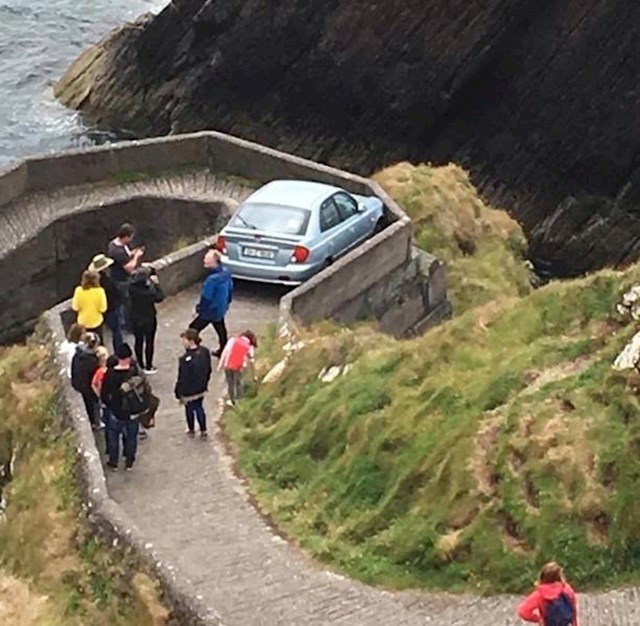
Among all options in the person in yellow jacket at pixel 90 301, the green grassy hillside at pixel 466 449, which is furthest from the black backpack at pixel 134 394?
the person in yellow jacket at pixel 90 301

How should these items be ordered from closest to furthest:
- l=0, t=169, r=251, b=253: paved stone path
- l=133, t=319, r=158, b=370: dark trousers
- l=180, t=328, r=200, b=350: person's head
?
l=180, t=328, r=200, b=350: person's head → l=133, t=319, r=158, b=370: dark trousers → l=0, t=169, r=251, b=253: paved stone path

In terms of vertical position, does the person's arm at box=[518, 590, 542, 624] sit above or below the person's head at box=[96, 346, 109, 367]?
above

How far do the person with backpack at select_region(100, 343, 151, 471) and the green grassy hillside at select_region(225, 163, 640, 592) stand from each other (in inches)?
53.0

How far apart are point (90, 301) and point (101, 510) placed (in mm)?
3636

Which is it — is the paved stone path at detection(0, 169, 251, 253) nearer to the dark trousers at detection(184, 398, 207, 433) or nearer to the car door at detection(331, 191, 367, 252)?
the car door at detection(331, 191, 367, 252)

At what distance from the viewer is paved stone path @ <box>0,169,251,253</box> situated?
934 inches

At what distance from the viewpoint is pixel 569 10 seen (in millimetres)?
35969

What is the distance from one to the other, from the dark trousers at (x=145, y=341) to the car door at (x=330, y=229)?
13.0 ft

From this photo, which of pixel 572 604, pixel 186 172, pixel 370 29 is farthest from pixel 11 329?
pixel 370 29

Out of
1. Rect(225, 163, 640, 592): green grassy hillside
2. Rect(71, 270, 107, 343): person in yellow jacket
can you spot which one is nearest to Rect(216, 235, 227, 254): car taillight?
Rect(225, 163, 640, 592): green grassy hillside

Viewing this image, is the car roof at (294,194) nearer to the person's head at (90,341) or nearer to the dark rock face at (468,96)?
the person's head at (90,341)

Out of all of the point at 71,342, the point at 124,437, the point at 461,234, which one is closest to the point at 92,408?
the point at 124,437

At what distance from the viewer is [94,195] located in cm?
2478

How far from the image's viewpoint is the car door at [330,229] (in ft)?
68.6
